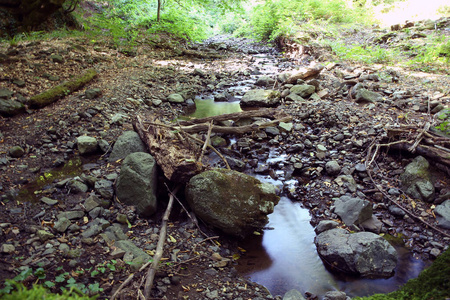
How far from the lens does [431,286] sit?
4.38 ft

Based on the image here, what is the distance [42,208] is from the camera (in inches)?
129

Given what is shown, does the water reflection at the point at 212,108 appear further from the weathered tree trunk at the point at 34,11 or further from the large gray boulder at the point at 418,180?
the weathered tree trunk at the point at 34,11

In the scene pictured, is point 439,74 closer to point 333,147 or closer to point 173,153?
point 333,147

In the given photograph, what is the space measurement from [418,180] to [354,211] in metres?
1.21

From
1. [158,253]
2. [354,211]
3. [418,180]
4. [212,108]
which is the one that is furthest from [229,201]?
[212,108]

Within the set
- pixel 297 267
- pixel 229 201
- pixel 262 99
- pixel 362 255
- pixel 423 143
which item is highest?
pixel 423 143

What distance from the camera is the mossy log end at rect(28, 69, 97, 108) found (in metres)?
5.47

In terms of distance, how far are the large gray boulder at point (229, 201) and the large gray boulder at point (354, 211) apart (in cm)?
106

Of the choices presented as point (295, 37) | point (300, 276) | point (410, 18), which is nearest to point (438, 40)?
point (410, 18)

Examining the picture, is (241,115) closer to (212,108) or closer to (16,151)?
(212,108)

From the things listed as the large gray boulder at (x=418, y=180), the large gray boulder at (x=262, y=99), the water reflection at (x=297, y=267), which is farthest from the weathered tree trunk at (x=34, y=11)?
the large gray boulder at (x=418, y=180)

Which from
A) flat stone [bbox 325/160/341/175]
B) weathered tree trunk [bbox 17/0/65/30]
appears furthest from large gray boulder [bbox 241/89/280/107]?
weathered tree trunk [bbox 17/0/65/30]

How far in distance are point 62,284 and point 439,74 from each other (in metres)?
9.47

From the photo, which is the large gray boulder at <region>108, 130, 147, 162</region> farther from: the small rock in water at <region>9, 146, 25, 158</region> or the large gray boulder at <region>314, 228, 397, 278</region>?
the large gray boulder at <region>314, 228, 397, 278</region>
